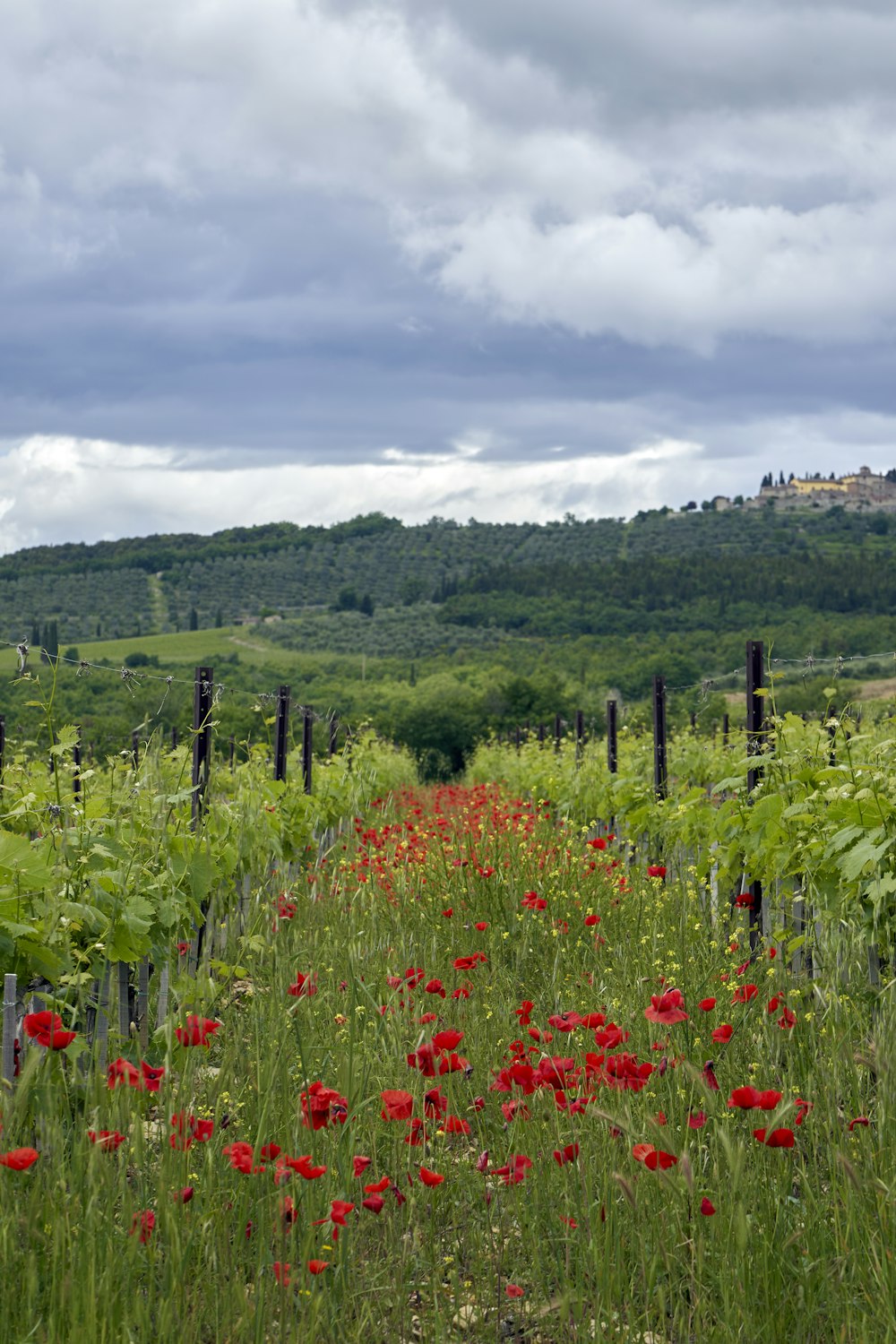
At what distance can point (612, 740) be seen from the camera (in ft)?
37.4

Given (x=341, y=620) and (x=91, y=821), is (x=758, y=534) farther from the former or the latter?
(x=91, y=821)

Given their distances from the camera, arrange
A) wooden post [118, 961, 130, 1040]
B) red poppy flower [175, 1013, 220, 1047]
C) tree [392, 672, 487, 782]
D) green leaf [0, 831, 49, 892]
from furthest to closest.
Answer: tree [392, 672, 487, 782]
wooden post [118, 961, 130, 1040]
green leaf [0, 831, 49, 892]
red poppy flower [175, 1013, 220, 1047]

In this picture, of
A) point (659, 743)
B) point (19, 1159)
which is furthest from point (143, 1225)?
point (659, 743)

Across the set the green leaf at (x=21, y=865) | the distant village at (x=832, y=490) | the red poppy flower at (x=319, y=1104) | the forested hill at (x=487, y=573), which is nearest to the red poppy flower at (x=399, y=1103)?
the red poppy flower at (x=319, y=1104)

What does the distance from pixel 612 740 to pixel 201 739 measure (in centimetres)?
675

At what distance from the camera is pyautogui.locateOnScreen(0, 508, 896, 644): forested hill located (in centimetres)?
6284

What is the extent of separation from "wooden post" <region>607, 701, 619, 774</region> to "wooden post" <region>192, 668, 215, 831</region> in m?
6.02

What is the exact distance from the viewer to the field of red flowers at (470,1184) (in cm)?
204

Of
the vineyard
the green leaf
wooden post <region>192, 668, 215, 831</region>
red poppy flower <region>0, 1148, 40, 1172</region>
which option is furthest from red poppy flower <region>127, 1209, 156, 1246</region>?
wooden post <region>192, 668, 215, 831</region>

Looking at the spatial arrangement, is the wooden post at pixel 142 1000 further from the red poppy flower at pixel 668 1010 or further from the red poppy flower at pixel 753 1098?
the red poppy flower at pixel 753 1098

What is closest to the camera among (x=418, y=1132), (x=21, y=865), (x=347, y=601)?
(x=418, y=1132)

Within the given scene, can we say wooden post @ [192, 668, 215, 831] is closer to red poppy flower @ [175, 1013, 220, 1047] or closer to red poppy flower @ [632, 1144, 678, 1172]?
red poppy flower @ [175, 1013, 220, 1047]

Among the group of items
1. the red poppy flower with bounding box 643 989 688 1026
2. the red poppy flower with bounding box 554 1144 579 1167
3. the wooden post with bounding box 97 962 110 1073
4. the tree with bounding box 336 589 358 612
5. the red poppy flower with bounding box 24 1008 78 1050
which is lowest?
the wooden post with bounding box 97 962 110 1073

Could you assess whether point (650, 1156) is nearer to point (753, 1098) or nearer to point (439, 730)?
point (753, 1098)
